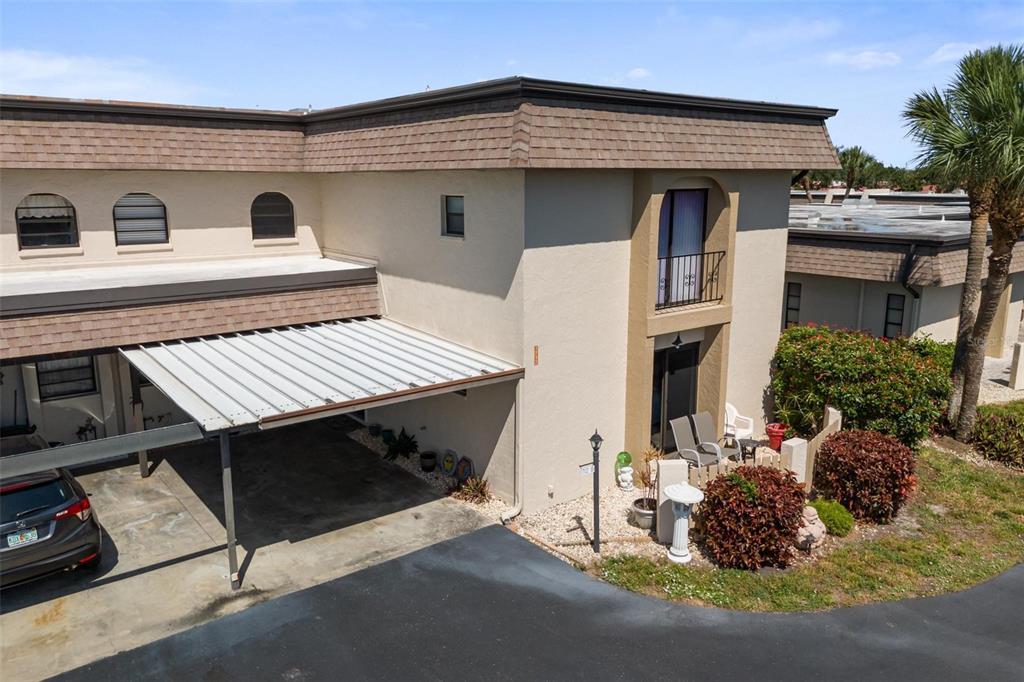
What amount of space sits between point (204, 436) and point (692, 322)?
8.55 m

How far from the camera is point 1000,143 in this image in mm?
13125

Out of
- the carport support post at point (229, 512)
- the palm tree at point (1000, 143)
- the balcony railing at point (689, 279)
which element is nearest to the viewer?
the carport support post at point (229, 512)

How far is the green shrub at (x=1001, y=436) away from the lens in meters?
14.6

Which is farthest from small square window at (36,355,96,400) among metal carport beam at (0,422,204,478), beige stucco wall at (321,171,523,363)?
metal carport beam at (0,422,204,478)

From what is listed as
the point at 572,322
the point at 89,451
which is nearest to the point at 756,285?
the point at 572,322

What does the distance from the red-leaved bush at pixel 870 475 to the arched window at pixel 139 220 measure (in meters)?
13.9

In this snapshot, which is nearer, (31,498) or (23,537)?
(23,537)

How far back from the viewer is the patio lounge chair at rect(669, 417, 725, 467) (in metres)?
13.3

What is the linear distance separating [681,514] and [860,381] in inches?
228

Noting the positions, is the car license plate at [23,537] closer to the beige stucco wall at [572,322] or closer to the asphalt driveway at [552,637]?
the asphalt driveway at [552,637]

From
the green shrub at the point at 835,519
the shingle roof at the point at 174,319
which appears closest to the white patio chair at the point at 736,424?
the green shrub at the point at 835,519

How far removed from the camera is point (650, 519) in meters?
11.5

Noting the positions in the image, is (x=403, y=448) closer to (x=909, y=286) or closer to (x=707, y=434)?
(x=707, y=434)

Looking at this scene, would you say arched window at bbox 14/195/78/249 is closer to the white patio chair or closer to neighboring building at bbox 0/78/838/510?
neighboring building at bbox 0/78/838/510
